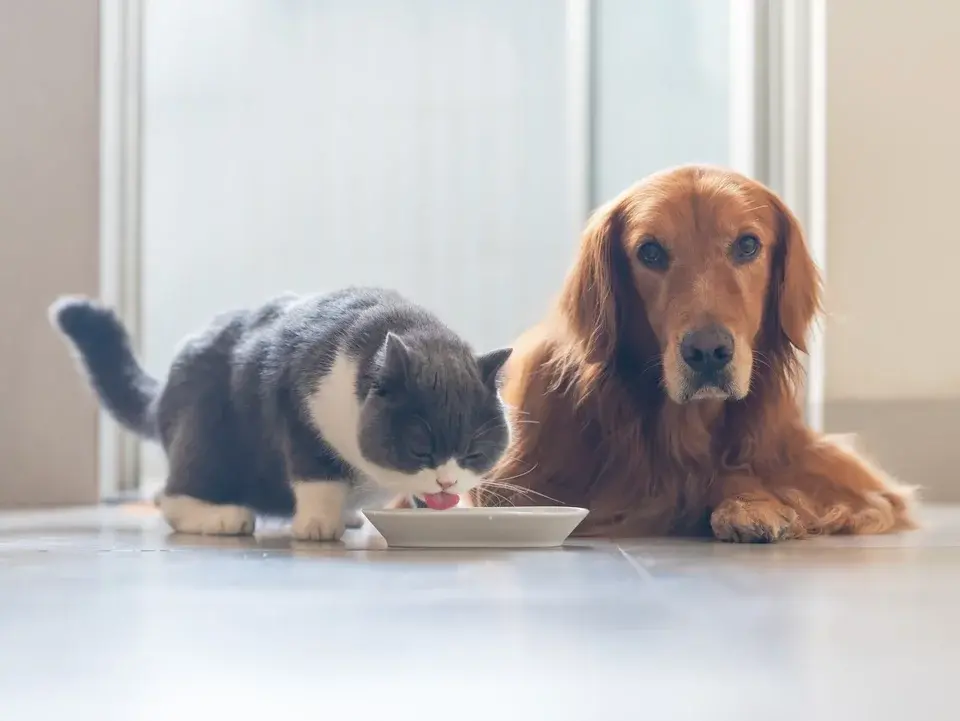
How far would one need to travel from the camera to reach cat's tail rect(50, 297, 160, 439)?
70.6 inches

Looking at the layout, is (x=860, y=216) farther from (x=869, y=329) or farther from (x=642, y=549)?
(x=642, y=549)

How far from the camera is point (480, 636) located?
738 mm

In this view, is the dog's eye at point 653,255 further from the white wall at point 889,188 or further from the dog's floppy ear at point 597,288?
the white wall at point 889,188

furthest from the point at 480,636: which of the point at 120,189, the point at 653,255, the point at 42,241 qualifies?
the point at 120,189

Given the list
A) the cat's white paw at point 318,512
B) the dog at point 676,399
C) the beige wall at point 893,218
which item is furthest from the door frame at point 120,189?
the beige wall at point 893,218

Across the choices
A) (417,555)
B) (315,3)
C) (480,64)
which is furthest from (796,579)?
(315,3)

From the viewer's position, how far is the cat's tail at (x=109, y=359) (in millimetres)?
1792

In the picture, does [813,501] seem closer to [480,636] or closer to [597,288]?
[597,288]

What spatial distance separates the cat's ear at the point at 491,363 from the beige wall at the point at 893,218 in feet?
3.68

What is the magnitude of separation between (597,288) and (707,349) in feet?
0.70

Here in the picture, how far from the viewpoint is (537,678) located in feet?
2.01

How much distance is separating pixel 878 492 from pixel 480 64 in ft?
4.54

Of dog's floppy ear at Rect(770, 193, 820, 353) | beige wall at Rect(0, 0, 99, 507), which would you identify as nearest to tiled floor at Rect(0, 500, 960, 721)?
dog's floppy ear at Rect(770, 193, 820, 353)

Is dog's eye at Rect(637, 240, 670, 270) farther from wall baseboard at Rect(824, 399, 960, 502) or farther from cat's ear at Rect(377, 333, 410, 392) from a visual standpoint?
wall baseboard at Rect(824, 399, 960, 502)
